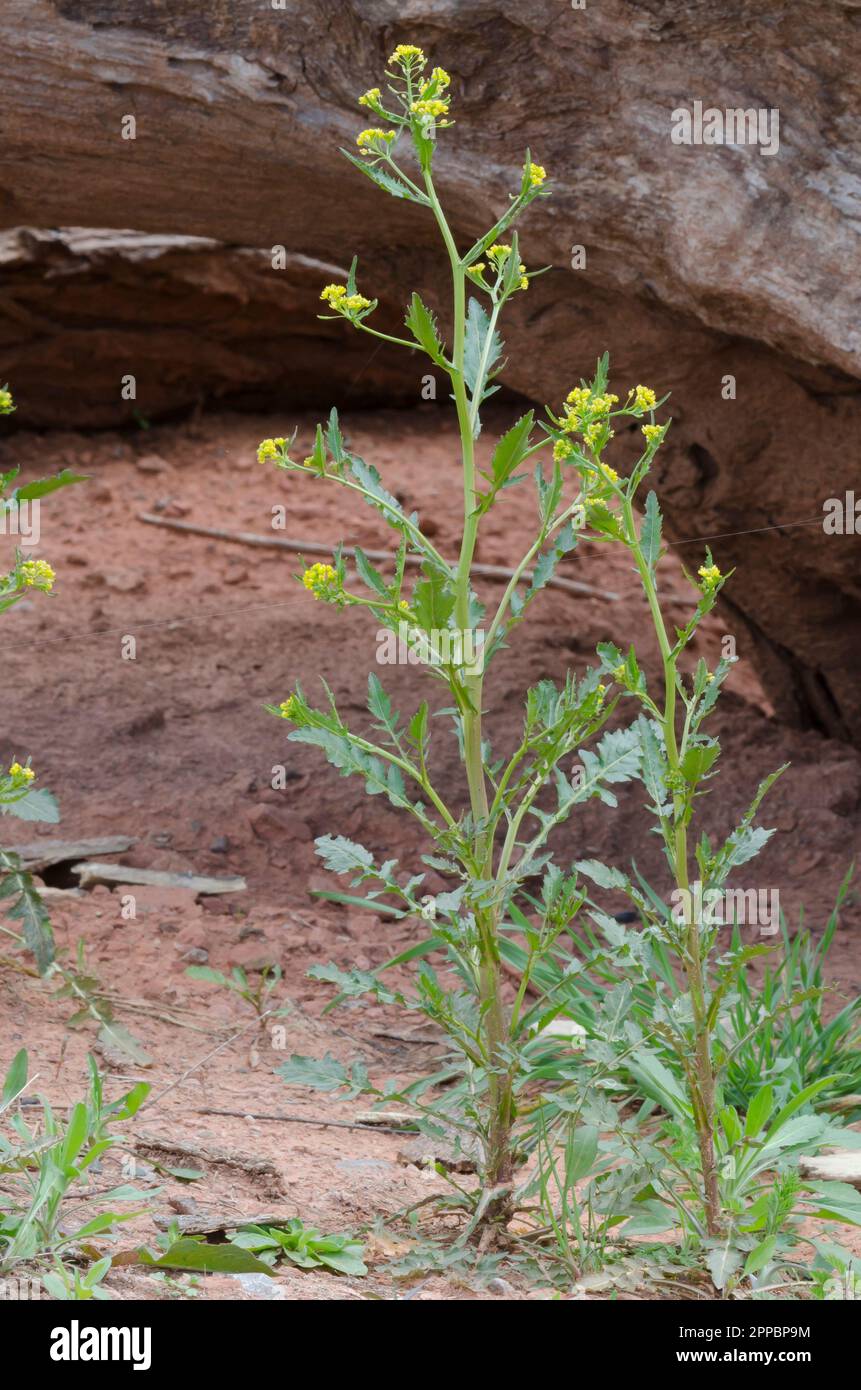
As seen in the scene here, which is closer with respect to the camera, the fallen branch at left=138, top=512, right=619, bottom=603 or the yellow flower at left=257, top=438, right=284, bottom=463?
the yellow flower at left=257, top=438, right=284, bottom=463

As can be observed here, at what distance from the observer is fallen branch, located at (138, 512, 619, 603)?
568cm

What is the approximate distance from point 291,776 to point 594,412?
7.36 ft

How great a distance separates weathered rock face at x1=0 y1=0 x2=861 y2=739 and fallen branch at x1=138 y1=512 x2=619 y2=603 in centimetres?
175

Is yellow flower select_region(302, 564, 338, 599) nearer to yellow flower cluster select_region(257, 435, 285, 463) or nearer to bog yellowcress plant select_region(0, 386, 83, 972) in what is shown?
yellow flower cluster select_region(257, 435, 285, 463)

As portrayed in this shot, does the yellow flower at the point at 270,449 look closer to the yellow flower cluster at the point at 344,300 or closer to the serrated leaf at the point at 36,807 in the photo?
the yellow flower cluster at the point at 344,300

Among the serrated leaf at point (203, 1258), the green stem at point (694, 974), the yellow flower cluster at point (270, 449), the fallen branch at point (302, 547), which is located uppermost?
the fallen branch at point (302, 547)

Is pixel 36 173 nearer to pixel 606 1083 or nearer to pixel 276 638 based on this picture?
pixel 276 638

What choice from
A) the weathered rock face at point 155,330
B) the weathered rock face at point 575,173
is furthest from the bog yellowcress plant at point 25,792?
the weathered rock face at point 155,330

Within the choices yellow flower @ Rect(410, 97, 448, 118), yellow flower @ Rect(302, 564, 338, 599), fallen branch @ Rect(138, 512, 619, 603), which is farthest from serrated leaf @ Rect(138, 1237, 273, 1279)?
fallen branch @ Rect(138, 512, 619, 603)

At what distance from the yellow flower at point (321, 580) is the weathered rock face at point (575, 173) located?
5.21ft

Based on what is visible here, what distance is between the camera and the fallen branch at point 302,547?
5.68 metres

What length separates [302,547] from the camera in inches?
228

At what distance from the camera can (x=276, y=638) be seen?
16.0 feet

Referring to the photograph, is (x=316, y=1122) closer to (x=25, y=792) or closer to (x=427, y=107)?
(x=25, y=792)
